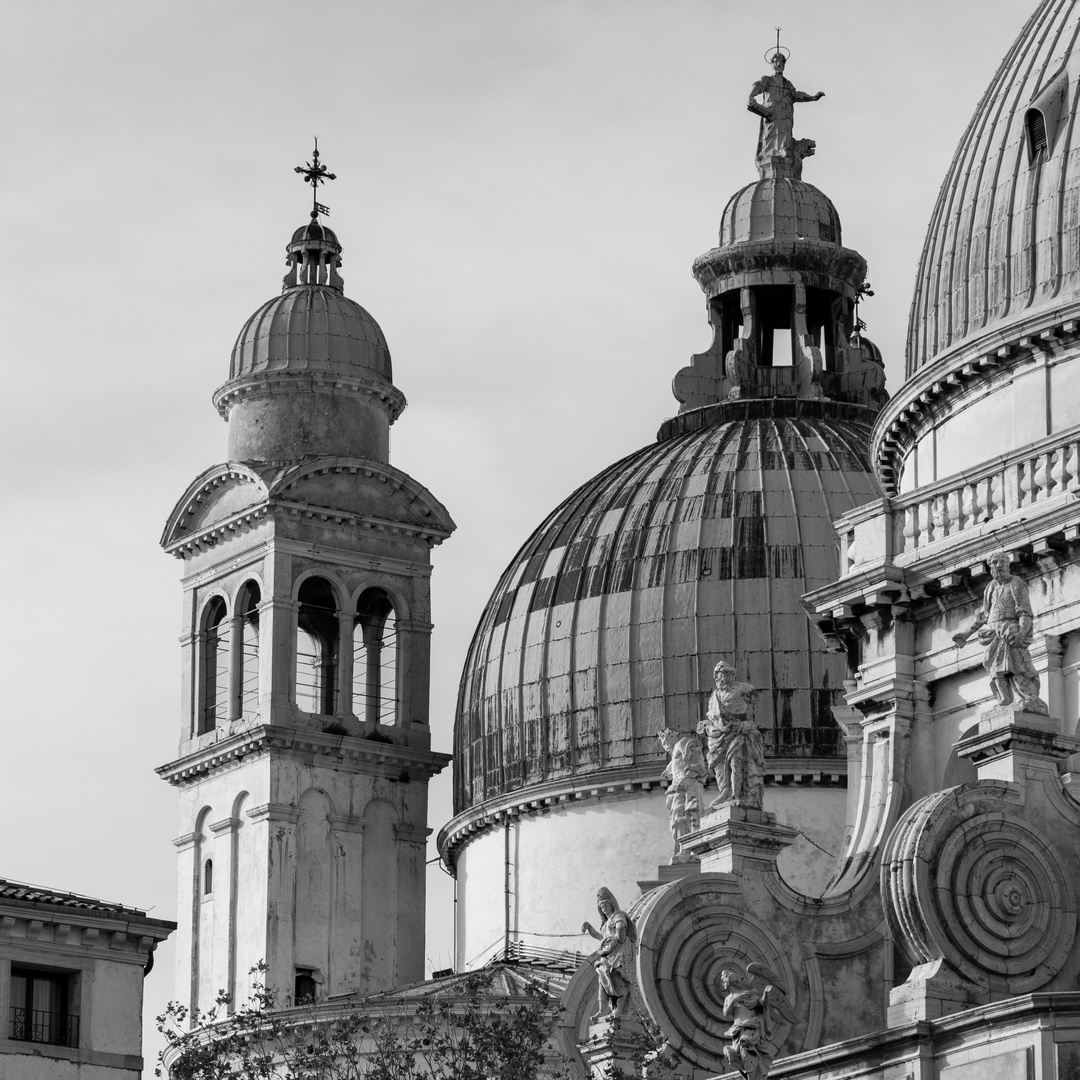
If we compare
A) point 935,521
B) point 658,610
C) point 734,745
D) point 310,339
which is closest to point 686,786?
point 734,745

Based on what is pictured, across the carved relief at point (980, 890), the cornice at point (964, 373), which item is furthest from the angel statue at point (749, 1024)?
the cornice at point (964, 373)

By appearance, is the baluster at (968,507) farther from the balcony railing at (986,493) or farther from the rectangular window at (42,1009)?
the rectangular window at (42,1009)

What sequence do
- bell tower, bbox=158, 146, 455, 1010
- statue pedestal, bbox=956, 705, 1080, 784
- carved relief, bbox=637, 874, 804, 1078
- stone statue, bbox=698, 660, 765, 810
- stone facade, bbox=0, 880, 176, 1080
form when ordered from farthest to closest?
bell tower, bbox=158, 146, 455, 1010 < stone facade, bbox=0, 880, 176, 1080 < stone statue, bbox=698, 660, 765, 810 < carved relief, bbox=637, 874, 804, 1078 < statue pedestal, bbox=956, 705, 1080, 784

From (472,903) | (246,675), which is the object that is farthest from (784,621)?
(246,675)

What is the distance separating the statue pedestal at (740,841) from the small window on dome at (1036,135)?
568 inches

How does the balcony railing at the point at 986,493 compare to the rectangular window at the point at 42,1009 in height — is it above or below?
above

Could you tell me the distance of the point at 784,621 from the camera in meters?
86.2

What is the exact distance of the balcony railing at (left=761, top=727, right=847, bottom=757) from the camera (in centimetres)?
8450

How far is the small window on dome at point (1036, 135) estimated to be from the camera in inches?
2795

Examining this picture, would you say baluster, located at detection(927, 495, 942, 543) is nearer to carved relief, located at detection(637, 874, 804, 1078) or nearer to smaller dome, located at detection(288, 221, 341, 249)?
carved relief, located at detection(637, 874, 804, 1078)

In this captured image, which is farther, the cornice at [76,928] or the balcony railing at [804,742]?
the balcony railing at [804,742]

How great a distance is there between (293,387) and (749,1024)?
43944 millimetres

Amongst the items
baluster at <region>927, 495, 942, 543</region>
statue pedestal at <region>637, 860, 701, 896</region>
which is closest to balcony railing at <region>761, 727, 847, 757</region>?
baluster at <region>927, 495, 942, 543</region>

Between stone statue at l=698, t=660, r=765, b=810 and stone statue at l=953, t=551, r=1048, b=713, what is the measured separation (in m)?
4.05
